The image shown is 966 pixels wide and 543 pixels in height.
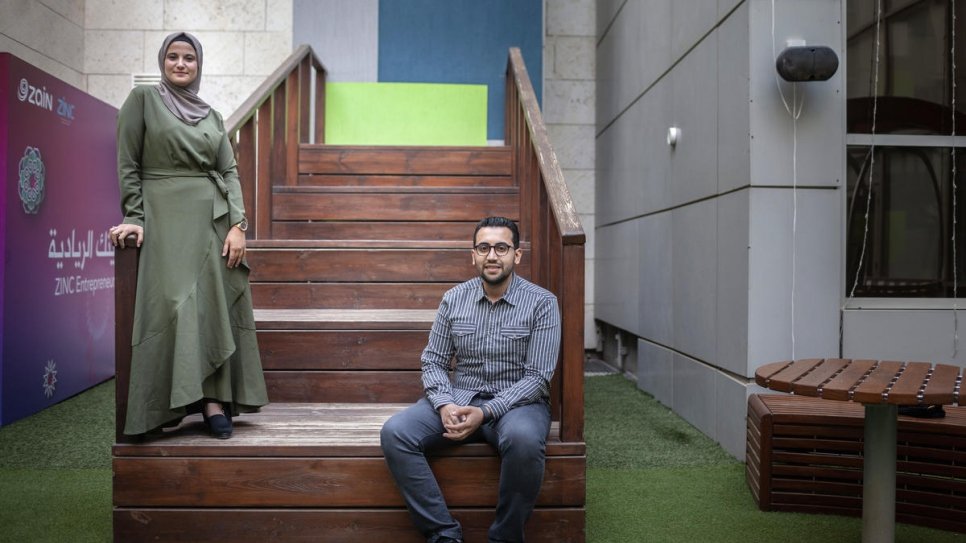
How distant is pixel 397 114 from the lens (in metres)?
6.44

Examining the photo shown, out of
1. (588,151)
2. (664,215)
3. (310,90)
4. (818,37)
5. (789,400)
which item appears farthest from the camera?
(588,151)

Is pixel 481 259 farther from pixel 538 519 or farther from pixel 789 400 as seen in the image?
pixel 789 400

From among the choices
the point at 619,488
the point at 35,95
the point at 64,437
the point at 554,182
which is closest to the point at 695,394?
the point at 619,488

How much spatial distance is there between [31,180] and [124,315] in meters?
2.18

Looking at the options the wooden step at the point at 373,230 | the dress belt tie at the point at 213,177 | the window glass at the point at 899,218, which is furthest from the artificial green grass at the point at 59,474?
the window glass at the point at 899,218

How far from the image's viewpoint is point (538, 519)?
2.49m

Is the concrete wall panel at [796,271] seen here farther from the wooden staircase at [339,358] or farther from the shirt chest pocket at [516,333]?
the shirt chest pocket at [516,333]

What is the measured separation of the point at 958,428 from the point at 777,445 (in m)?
0.57

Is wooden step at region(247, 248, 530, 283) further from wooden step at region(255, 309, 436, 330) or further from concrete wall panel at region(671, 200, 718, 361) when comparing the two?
concrete wall panel at region(671, 200, 718, 361)

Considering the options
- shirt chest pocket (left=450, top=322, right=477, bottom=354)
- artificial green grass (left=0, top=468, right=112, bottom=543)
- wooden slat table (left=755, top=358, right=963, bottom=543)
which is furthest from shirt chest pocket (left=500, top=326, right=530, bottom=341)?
artificial green grass (left=0, top=468, right=112, bottom=543)

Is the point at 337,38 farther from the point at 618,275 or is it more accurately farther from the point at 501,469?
the point at 501,469

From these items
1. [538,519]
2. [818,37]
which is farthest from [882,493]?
[818,37]

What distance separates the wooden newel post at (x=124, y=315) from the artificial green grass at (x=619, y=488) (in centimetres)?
47

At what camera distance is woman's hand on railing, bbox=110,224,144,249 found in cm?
250
